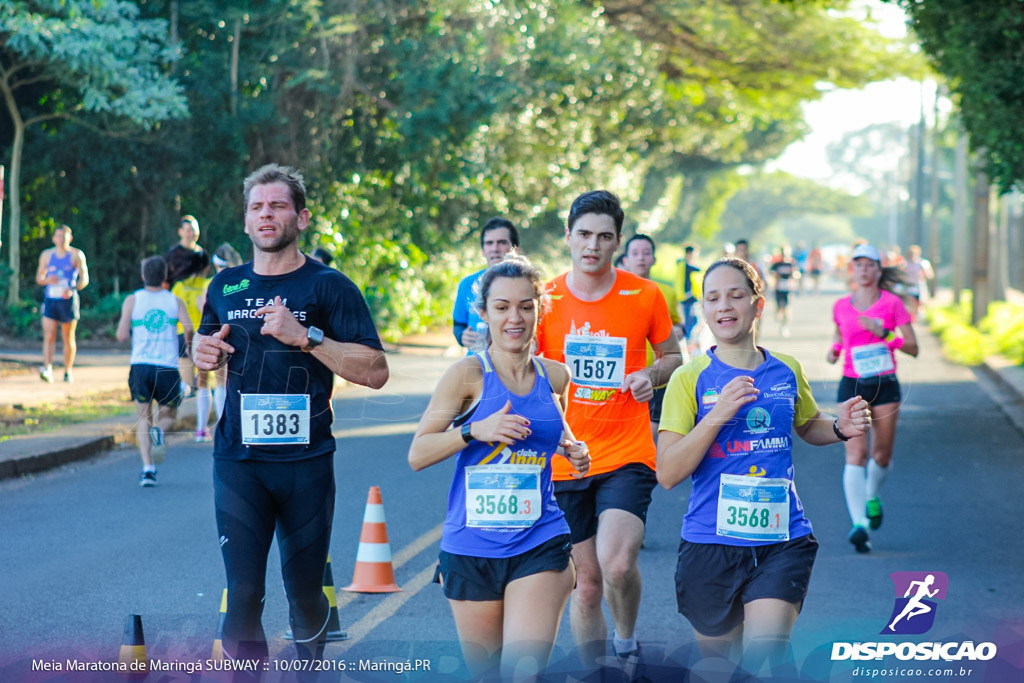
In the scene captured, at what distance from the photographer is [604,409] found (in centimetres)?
534

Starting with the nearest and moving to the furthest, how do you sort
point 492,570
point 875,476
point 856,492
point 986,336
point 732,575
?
point 492,570
point 732,575
point 856,492
point 875,476
point 986,336

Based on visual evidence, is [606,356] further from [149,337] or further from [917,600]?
[149,337]

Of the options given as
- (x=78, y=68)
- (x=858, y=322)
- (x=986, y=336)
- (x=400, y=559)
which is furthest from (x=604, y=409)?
(x=986, y=336)

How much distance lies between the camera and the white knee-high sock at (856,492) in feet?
26.4

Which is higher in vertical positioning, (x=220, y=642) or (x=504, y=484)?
(x=504, y=484)

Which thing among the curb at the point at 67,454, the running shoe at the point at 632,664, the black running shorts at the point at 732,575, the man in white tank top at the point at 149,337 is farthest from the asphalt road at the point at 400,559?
the black running shorts at the point at 732,575

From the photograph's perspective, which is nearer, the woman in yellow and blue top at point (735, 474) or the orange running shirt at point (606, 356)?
the woman in yellow and blue top at point (735, 474)

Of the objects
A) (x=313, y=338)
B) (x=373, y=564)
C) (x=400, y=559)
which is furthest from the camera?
(x=400, y=559)

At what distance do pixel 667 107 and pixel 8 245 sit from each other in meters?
18.9

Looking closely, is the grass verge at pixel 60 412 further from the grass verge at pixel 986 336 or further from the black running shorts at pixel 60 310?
the grass verge at pixel 986 336

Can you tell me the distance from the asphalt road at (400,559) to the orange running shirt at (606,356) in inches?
22.8

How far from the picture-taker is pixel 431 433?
4.08 meters

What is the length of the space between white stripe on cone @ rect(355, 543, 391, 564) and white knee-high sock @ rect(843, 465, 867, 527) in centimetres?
288

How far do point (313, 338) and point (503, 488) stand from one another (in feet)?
2.79
